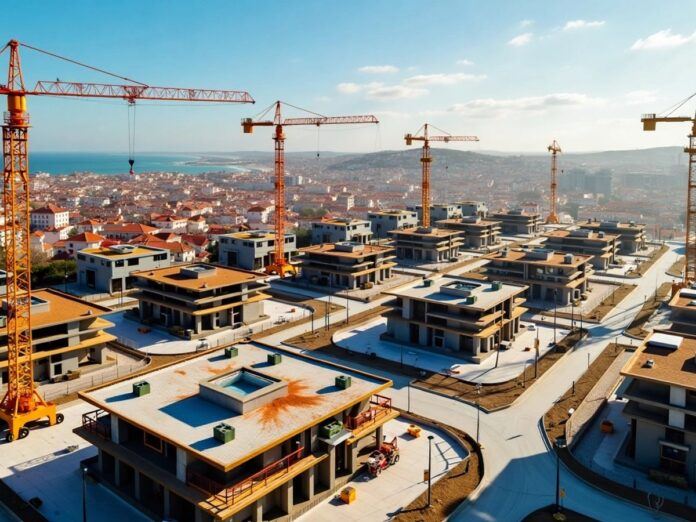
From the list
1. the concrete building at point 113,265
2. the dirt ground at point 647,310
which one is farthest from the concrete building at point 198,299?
the dirt ground at point 647,310

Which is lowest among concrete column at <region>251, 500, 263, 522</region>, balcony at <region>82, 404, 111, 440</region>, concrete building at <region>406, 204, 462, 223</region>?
concrete column at <region>251, 500, 263, 522</region>

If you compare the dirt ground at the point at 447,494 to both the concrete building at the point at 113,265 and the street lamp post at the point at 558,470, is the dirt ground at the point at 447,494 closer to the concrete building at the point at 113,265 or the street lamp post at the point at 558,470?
the street lamp post at the point at 558,470

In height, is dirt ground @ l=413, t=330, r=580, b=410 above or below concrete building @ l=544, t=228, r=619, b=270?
below

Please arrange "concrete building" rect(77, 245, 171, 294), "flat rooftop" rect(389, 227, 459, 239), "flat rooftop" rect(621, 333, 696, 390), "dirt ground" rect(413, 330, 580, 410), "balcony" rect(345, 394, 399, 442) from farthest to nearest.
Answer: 1. "flat rooftop" rect(389, 227, 459, 239)
2. "concrete building" rect(77, 245, 171, 294)
3. "dirt ground" rect(413, 330, 580, 410)
4. "flat rooftop" rect(621, 333, 696, 390)
5. "balcony" rect(345, 394, 399, 442)

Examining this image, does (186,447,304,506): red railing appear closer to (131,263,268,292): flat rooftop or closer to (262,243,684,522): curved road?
(262,243,684,522): curved road

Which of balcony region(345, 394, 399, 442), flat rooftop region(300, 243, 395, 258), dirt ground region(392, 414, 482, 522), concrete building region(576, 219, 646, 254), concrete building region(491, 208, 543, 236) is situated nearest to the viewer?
dirt ground region(392, 414, 482, 522)

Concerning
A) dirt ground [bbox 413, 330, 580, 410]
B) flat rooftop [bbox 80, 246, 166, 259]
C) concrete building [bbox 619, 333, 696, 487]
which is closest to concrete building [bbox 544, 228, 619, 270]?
dirt ground [bbox 413, 330, 580, 410]

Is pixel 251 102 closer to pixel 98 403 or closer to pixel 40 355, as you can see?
pixel 40 355

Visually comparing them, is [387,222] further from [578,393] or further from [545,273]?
[578,393]
